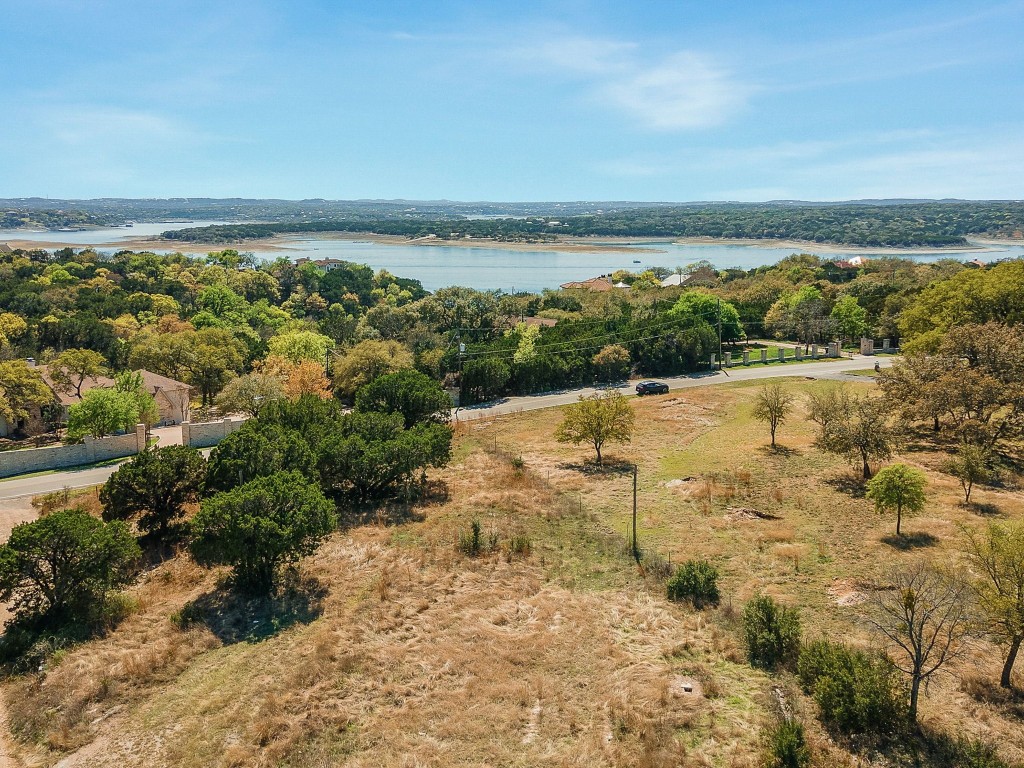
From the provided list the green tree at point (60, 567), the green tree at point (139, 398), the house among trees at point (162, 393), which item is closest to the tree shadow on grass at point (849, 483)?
the green tree at point (60, 567)

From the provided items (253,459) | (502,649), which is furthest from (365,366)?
(502,649)

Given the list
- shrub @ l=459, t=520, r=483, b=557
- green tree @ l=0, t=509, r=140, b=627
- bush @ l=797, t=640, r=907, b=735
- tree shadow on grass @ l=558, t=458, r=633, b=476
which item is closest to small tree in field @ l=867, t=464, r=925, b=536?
bush @ l=797, t=640, r=907, b=735

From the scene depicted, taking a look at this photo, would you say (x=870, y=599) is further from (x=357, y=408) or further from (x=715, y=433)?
(x=357, y=408)

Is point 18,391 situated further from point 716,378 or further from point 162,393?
point 716,378

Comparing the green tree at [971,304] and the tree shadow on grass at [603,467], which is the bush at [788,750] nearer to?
the tree shadow on grass at [603,467]

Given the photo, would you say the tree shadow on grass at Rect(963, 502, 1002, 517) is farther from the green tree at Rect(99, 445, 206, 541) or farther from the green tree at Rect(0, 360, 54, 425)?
the green tree at Rect(0, 360, 54, 425)
